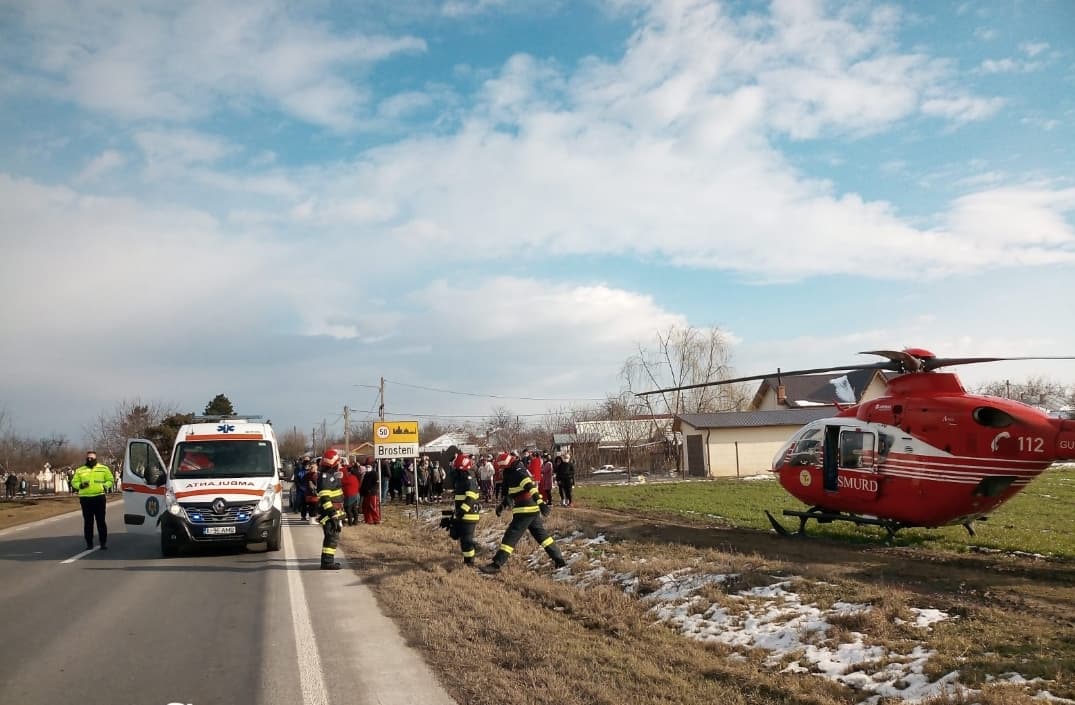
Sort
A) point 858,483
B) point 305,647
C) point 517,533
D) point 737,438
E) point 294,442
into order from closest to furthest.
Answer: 1. point 305,647
2. point 517,533
3. point 858,483
4. point 737,438
5. point 294,442

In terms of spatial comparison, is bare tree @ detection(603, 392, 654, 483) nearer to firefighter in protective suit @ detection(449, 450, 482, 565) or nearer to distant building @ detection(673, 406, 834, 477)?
distant building @ detection(673, 406, 834, 477)

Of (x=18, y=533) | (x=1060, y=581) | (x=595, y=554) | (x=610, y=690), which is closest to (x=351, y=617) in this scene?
(x=610, y=690)

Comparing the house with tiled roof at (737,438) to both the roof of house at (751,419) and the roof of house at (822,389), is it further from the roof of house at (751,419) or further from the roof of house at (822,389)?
the roof of house at (822,389)

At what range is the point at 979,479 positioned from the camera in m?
11.7

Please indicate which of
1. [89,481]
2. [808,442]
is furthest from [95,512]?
[808,442]

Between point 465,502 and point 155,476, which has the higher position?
point 155,476

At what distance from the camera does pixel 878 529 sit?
15.0 metres

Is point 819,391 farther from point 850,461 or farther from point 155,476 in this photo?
point 155,476

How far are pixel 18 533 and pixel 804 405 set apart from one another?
40340 mm

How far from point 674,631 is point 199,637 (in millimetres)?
4797

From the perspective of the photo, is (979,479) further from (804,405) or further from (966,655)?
(804,405)

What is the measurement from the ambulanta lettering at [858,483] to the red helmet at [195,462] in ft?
37.5

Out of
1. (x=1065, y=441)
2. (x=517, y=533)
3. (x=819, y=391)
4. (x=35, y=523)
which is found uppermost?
(x=819, y=391)

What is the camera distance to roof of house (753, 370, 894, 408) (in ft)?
158
